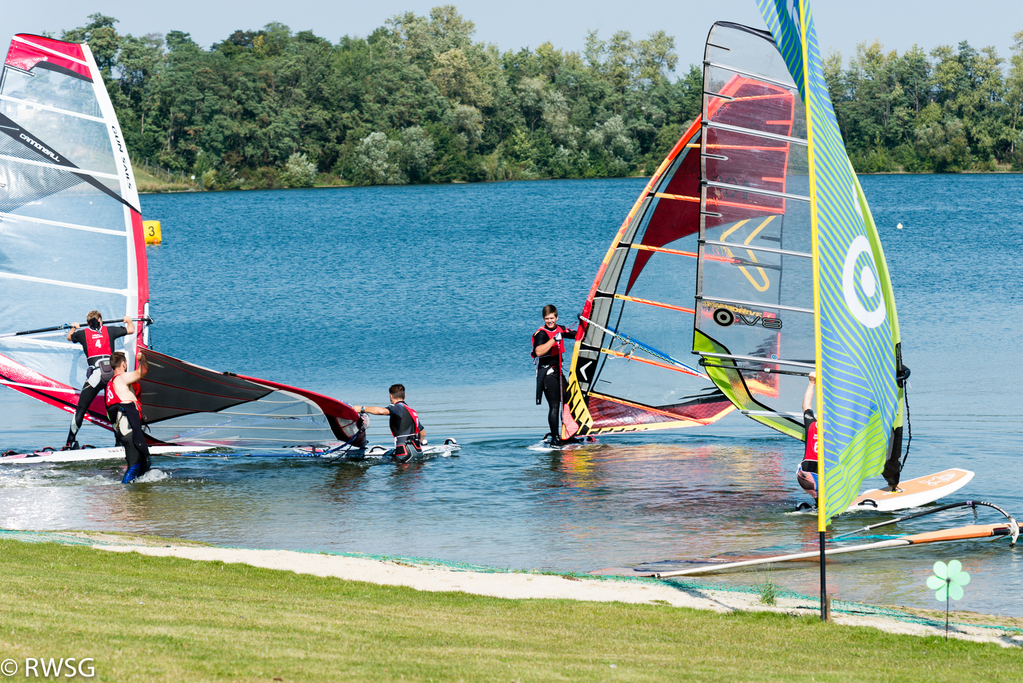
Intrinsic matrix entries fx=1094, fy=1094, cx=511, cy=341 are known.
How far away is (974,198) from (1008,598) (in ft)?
214

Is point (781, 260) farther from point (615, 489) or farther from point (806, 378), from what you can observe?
point (615, 489)

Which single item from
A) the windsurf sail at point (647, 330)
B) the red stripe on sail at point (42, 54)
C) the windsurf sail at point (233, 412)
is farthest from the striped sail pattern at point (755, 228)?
the red stripe on sail at point (42, 54)

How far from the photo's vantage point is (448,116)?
313ft

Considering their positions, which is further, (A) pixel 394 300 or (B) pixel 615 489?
(A) pixel 394 300

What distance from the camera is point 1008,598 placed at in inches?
340

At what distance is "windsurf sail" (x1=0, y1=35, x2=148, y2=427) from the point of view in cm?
1380

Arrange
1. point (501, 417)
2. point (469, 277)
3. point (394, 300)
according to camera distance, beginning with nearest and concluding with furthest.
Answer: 1. point (501, 417)
2. point (394, 300)
3. point (469, 277)

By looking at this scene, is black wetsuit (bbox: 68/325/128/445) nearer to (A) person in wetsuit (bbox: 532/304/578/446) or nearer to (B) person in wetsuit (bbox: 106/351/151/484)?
(B) person in wetsuit (bbox: 106/351/151/484)

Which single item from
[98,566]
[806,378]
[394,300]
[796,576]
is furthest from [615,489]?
[394,300]

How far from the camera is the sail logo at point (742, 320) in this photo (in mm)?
12391

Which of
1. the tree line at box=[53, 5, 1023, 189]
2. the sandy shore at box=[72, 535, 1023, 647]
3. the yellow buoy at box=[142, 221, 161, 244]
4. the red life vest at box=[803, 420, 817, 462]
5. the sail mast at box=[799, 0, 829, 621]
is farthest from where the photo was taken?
the tree line at box=[53, 5, 1023, 189]

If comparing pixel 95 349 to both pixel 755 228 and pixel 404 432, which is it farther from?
pixel 755 228

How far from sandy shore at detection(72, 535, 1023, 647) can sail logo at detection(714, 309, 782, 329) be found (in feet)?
14.8

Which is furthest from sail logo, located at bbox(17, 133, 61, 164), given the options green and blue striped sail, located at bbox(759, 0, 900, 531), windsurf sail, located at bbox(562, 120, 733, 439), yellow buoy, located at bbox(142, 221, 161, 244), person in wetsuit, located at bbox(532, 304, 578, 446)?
green and blue striped sail, located at bbox(759, 0, 900, 531)
